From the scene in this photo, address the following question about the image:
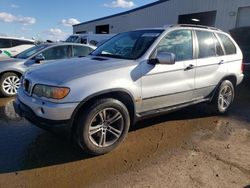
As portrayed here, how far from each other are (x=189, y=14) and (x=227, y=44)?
14031 millimetres

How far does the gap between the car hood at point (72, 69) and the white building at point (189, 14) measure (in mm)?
12421

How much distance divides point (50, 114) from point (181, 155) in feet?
6.45

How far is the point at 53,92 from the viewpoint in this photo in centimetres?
366

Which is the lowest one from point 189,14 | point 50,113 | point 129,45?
point 50,113

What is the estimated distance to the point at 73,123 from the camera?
3.77 metres

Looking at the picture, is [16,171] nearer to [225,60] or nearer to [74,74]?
[74,74]

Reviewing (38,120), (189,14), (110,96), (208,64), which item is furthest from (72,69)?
(189,14)

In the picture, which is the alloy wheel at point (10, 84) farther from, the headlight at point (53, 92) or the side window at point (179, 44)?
the side window at point (179, 44)

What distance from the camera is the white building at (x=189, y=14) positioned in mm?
15438

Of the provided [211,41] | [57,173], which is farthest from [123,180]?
[211,41]

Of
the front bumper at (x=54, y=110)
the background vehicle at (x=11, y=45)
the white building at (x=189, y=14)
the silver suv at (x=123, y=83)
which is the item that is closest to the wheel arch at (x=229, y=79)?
the silver suv at (x=123, y=83)

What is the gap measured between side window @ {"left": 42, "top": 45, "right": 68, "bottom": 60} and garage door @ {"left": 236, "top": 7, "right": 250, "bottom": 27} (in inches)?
429

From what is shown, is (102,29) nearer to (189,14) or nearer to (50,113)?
(189,14)

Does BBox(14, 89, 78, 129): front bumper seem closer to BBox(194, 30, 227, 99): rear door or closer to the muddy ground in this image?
the muddy ground
